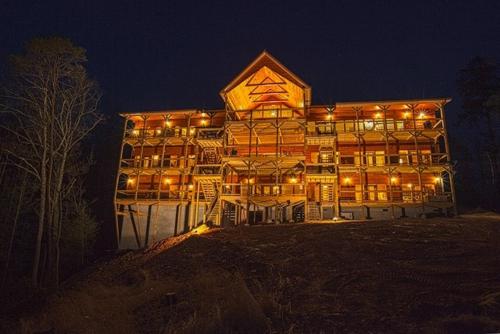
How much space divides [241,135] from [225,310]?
22973mm

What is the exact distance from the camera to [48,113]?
19.4 meters

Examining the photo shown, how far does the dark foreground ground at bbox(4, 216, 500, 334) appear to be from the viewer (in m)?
8.75

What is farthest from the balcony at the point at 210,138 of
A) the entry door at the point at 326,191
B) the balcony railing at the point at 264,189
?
the entry door at the point at 326,191

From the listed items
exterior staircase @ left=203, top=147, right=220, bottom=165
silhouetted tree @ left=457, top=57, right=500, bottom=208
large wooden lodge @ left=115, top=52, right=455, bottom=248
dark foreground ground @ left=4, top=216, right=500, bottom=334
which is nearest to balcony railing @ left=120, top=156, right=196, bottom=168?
large wooden lodge @ left=115, top=52, right=455, bottom=248

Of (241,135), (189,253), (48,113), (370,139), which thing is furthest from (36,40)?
(370,139)

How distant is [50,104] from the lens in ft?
64.0

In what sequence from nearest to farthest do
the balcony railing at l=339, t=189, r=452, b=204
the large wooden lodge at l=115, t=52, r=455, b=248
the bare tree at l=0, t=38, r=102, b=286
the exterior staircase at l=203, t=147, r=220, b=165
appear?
the bare tree at l=0, t=38, r=102, b=286 < the balcony railing at l=339, t=189, r=452, b=204 < the large wooden lodge at l=115, t=52, r=455, b=248 < the exterior staircase at l=203, t=147, r=220, b=165

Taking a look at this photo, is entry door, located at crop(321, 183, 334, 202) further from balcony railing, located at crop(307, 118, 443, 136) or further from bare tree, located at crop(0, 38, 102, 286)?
bare tree, located at crop(0, 38, 102, 286)

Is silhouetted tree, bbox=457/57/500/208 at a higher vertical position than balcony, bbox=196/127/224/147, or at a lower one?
higher

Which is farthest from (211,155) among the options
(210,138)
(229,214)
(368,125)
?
(368,125)

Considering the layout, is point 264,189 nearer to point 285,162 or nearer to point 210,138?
point 285,162

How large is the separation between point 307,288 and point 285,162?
17.6 meters

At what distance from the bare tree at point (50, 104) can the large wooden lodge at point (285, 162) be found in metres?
11.1

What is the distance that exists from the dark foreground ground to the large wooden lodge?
33.4 ft
